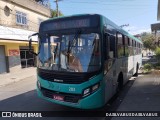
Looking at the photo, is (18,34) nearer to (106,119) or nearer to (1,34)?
(1,34)

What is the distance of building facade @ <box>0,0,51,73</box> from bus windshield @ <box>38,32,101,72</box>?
1207cm

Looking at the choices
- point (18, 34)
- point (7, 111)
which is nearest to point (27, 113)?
point (7, 111)

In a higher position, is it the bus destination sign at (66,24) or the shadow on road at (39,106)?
the bus destination sign at (66,24)

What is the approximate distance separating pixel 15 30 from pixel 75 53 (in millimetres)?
15965

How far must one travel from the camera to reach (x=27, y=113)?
7023 millimetres

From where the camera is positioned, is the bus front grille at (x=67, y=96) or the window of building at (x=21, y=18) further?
the window of building at (x=21, y=18)

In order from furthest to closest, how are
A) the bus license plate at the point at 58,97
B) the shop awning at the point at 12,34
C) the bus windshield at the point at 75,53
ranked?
1. the shop awning at the point at 12,34
2. the bus license plate at the point at 58,97
3. the bus windshield at the point at 75,53

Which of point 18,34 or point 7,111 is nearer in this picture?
point 7,111

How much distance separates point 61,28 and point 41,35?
796 mm

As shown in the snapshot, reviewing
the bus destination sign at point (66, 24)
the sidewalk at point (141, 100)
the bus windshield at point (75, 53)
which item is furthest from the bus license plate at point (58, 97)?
the bus destination sign at point (66, 24)

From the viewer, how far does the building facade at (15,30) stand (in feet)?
63.2

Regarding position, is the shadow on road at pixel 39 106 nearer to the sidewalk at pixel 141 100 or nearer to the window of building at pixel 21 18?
the sidewalk at pixel 141 100

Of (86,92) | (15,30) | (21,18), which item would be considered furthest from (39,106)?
(21,18)

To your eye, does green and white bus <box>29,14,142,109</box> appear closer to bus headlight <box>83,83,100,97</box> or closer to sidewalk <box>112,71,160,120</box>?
bus headlight <box>83,83,100,97</box>
